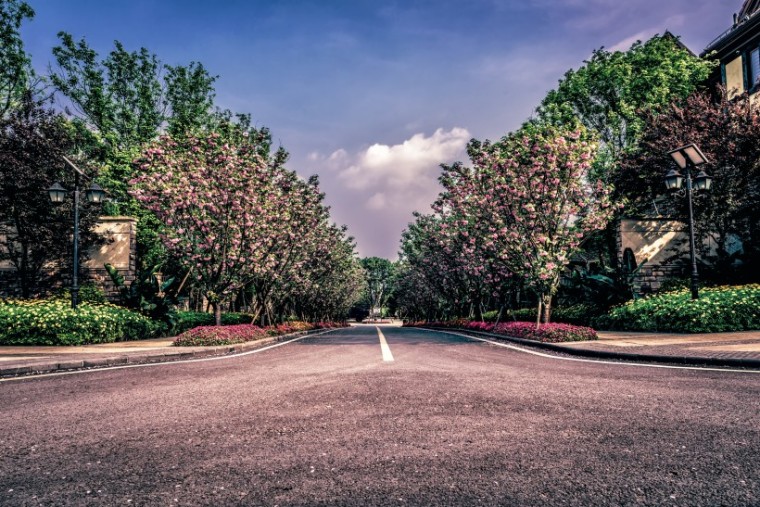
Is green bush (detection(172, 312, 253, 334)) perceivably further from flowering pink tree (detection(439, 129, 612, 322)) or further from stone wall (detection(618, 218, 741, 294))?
stone wall (detection(618, 218, 741, 294))

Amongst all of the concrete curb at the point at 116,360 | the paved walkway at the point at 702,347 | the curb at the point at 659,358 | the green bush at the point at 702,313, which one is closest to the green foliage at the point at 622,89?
the green bush at the point at 702,313

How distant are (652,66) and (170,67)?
1188 inches

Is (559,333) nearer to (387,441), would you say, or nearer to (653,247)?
(387,441)

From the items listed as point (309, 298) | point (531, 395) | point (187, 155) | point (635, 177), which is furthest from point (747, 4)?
point (531, 395)

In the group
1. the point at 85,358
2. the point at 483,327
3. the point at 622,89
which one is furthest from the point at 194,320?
the point at 622,89

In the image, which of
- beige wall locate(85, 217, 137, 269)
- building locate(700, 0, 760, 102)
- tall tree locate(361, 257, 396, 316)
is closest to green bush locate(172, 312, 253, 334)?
beige wall locate(85, 217, 137, 269)

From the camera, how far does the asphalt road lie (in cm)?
268

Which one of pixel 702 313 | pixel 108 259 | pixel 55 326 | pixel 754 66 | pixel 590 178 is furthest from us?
pixel 754 66

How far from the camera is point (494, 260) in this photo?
60.1ft

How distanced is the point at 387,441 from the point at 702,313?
14571mm

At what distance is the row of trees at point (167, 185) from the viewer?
15805 mm

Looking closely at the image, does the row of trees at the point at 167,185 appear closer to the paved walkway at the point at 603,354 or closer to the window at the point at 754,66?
the paved walkway at the point at 603,354

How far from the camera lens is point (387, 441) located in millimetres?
3701

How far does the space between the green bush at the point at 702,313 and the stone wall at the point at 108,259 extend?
2209 centimetres
